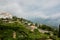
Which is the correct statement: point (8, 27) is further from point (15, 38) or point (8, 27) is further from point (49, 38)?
point (49, 38)

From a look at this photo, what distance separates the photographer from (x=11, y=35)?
132 m

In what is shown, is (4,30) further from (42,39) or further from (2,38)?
(42,39)

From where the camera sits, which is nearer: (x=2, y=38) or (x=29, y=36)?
(x=2, y=38)

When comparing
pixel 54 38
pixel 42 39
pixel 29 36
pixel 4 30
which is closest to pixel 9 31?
pixel 4 30

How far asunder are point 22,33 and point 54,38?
23969 mm

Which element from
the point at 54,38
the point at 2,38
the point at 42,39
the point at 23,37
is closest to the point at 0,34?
the point at 2,38

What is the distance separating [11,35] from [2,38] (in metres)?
7.70

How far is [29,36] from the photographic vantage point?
443 feet

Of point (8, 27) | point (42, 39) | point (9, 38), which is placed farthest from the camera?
point (8, 27)

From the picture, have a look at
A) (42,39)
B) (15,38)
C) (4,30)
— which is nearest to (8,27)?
(4,30)

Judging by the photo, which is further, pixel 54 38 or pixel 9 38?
pixel 54 38

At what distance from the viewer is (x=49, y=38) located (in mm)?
141250

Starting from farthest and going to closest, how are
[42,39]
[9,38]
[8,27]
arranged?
[8,27] → [42,39] → [9,38]

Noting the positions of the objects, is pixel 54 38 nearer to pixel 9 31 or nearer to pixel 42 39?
pixel 42 39
